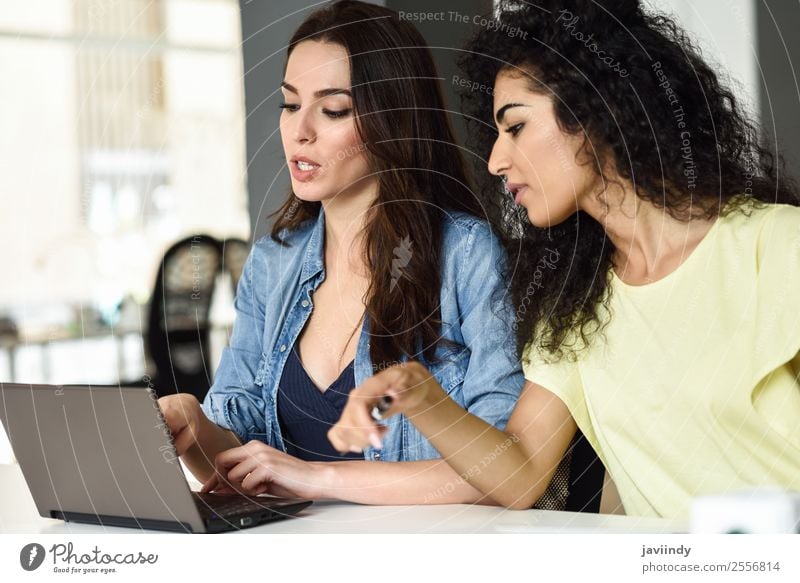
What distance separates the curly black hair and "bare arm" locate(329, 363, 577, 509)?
0.05 meters

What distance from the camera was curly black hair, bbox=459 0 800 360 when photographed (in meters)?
0.79

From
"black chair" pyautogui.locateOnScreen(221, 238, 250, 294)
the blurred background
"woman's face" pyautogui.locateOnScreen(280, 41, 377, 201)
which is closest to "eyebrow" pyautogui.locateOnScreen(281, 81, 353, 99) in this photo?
"woman's face" pyautogui.locateOnScreen(280, 41, 377, 201)

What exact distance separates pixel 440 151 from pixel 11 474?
1.65 ft

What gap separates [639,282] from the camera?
0.81 meters

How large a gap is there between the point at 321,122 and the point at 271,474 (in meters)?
0.33

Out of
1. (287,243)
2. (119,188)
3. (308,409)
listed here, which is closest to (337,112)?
(287,243)

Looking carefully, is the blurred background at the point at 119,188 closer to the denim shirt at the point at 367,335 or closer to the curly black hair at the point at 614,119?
the denim shirt at the point at 367,335

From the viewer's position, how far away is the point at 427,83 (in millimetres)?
929

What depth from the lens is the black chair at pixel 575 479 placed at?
0.84 metres

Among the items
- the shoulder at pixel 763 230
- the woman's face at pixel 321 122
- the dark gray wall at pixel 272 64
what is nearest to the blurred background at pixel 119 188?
the dark gray wall at pixel 272 64

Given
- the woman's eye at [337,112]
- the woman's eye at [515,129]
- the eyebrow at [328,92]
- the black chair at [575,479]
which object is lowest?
the black chair at [575,479]

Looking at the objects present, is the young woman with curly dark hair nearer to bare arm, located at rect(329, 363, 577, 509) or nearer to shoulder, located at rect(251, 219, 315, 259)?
bare arm, located at rect(329, 363, 577, 509)

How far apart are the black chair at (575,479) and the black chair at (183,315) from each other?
1288 mm
